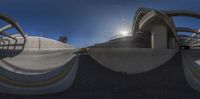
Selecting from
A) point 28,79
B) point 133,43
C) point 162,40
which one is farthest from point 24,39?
point 28,79

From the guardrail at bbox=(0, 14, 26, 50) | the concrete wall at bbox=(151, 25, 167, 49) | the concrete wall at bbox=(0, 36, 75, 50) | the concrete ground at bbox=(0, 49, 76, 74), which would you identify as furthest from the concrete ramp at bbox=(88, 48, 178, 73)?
the concrete wall at bbox=(0, 36, 75, 50)

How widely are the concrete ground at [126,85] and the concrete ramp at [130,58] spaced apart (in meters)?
0.92

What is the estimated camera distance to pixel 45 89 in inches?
498

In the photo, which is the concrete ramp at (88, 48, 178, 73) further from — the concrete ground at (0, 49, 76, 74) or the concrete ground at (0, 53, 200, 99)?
the concrete ground at (0, 49, 76, 74)

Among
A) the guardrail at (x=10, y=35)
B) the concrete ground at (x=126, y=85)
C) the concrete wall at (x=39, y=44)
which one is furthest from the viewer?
the concrete wall at (x=39, y=44)

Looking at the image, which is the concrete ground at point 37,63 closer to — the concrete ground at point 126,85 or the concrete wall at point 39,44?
the concrete ground at point 126,85

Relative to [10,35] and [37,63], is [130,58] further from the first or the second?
[10,35]

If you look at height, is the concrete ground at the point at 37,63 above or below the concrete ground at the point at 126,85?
above

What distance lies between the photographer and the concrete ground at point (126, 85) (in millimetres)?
11305

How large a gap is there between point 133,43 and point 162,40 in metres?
29.1

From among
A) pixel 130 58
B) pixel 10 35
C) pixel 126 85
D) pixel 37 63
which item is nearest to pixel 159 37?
pixel 130 58

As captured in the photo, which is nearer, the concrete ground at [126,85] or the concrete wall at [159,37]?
the concrete ground at [126,85]

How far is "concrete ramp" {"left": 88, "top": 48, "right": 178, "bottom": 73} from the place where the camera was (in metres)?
18.8

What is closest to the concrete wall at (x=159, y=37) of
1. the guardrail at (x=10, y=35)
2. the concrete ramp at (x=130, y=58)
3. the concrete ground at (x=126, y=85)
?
the concrete ramp at (x=130, y=58)
